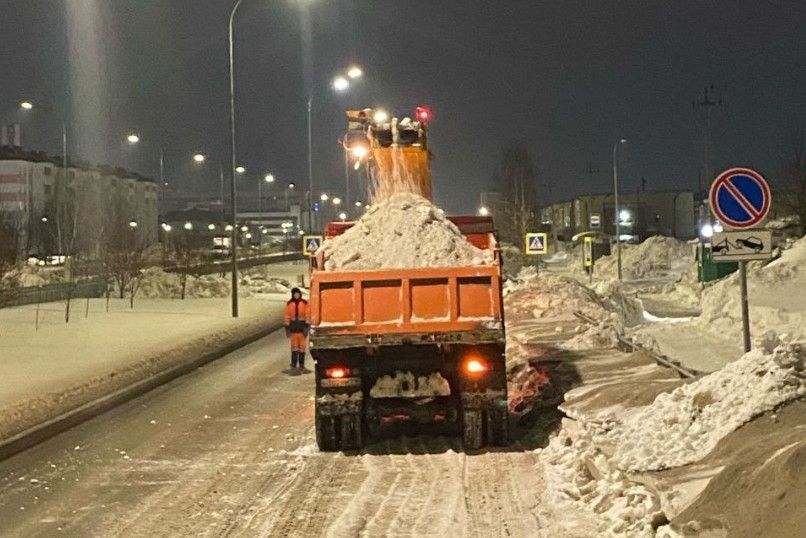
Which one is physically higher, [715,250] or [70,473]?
[715,250]

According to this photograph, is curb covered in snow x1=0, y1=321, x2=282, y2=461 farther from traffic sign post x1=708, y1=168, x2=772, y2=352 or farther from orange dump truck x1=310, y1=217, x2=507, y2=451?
traffic sign post x1=708, y1=168, x2=772, y2=352

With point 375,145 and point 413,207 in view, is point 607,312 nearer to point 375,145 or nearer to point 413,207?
Answer: point 375,145

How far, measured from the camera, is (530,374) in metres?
15.1

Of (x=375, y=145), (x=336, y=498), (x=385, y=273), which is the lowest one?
(x=336, y=498)

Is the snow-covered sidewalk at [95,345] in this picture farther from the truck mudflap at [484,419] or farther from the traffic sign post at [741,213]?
the traffic sign post at [741,213]

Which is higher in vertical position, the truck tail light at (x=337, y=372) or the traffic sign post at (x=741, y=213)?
the traffic sign post at (x=741, y=213)

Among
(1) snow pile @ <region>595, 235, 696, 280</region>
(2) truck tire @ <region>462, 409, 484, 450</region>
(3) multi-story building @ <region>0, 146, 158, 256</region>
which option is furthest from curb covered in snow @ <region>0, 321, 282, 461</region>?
(1) snow pile @ <region>595, 235, 696, 280</region>

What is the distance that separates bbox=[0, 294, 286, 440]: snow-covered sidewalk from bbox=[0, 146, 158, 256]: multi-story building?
13.1 feet

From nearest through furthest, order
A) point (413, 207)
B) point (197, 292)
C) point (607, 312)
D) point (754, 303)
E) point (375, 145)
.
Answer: point (413, 207), point (375, 145), point (754, 303), point (607, 312), point (197, 292)

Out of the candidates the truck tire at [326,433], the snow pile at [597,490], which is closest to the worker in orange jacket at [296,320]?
the truck tire at [326,433]

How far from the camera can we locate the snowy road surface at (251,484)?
24.9ft

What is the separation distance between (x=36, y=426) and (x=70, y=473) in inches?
100

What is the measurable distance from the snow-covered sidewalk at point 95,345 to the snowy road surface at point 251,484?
148cm

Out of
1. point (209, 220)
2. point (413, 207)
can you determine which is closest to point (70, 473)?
point (413, 207)
